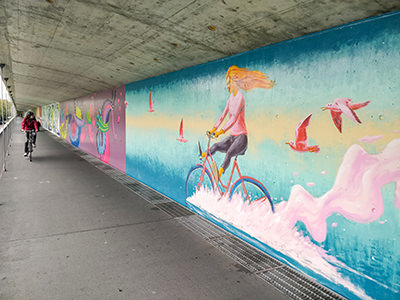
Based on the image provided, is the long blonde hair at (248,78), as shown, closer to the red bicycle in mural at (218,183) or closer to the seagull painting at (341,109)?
the seagull painting at (341,109)

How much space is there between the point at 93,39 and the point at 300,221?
14.5 feet

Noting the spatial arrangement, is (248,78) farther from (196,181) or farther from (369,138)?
(196,181)

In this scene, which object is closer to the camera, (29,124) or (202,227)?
(202,227)

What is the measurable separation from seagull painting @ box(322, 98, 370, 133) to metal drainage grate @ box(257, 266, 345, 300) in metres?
1.68

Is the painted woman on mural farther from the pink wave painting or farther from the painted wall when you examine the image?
the pink wave painting

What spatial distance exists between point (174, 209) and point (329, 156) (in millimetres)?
3431

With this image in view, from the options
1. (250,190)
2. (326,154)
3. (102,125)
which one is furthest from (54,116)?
(326,154)

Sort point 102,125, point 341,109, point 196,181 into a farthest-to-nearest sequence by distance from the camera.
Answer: point 102,125
point 196,181
point 341,109

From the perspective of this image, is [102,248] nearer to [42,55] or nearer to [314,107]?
[314,107]

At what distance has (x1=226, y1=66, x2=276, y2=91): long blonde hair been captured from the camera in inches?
150

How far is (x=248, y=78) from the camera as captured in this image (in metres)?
4.08

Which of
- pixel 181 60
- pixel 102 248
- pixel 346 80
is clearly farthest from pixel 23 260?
pixel 346 80

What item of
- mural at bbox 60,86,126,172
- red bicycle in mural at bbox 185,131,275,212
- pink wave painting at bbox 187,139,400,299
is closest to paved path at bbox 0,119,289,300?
pink wave painting at bbox 187,139,400,299

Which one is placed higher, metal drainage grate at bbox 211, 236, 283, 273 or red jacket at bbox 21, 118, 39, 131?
red jacket at bbox 21, 118, 39, 131
